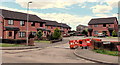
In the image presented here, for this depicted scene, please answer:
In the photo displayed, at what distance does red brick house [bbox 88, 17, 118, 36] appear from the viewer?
55.0 meters

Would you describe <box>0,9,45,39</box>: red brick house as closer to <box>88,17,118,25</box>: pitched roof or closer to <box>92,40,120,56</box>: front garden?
<box>92,40,120,56</box>: front garden

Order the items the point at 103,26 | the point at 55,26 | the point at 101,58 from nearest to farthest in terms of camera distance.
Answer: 1. the point at 101,58
2. the point at 103,26
3. the point at 55,26

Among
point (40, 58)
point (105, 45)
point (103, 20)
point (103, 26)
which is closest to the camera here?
point (40, 58)

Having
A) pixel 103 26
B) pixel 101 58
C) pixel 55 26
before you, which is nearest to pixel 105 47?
pixel 101 58

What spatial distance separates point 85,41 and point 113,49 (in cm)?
490

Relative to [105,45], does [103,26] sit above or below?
above

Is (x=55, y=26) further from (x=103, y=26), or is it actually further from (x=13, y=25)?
(x=13, y=25)

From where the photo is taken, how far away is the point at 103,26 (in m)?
56.7

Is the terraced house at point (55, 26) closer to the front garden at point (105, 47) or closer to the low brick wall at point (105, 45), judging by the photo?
the low brick wall at point (105, 45)

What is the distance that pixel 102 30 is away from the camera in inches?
2224

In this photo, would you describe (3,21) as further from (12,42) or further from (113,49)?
(113,49)

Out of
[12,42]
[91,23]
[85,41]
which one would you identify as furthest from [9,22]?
[91,23]

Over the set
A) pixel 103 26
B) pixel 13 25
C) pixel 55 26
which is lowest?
pixel 13 25

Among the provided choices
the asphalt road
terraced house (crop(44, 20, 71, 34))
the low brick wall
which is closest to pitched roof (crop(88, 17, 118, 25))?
terraced house (crop(44, 20, 71, 34))
